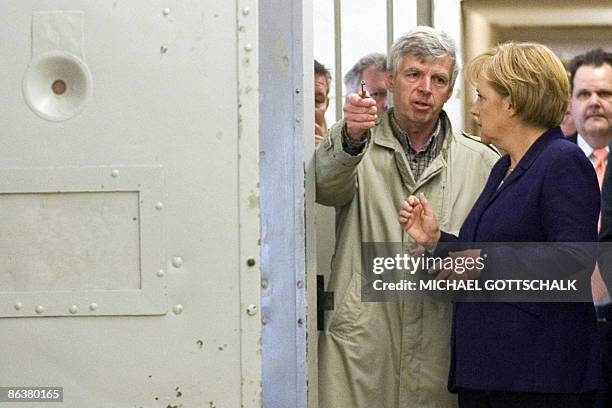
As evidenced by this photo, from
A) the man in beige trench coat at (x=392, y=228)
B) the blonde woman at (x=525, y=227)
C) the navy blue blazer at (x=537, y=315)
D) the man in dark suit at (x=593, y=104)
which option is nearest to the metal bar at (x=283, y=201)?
the man in beige trench coat at (x=392, y=228)

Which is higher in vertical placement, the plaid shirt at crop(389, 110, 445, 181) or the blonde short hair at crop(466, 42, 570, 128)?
the blonde short hair at crop(466, 42, 570, 128)

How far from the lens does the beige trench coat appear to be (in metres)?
3.64

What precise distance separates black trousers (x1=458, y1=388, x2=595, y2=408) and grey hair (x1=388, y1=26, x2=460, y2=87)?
988mm

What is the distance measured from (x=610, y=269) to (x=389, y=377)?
0.71 meters

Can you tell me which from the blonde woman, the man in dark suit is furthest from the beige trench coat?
the man in dark suit

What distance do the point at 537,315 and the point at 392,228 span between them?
50 centimetres

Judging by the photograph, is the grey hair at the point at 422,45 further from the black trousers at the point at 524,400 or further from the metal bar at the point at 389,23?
the black trousers at the point at 524,400

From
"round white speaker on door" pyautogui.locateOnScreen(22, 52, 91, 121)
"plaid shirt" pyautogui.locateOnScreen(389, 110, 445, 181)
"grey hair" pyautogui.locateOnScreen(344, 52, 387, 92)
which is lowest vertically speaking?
"plaid shirt" pyautogui.locateOnScreen(389, 110, 445, 181)

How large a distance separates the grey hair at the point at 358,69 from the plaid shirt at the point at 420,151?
0.21 m

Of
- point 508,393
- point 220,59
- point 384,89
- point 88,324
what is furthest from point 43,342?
point 384,89

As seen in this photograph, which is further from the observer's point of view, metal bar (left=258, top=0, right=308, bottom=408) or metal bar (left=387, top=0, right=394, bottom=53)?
metal bar (left=387, top=0, right=394, bottom=53)

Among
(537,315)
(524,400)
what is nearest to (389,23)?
(537,315)

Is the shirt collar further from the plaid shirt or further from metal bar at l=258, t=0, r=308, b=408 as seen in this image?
metal bar at l=258, t=0, r=308, b=408

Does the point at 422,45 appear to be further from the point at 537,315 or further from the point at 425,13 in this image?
the point at 537,315
